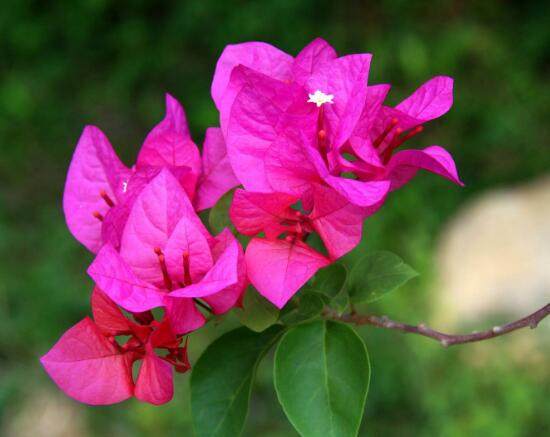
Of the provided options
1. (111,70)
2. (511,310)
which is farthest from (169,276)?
(111,70)

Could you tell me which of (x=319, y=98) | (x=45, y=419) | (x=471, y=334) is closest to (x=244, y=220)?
(x=319, y=98)

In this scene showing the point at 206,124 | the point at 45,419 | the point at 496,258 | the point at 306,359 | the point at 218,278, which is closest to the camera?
the point at 218,278

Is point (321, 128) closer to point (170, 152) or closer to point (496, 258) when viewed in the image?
point (170, 152)

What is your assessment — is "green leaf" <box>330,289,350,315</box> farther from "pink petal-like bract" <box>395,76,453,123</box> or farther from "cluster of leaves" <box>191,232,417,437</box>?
"pink petal-like bract" <box>395,76,453,123</box>

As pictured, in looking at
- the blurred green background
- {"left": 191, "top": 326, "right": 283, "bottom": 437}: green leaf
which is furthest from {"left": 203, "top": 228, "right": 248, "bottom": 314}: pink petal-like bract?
the blurred green background

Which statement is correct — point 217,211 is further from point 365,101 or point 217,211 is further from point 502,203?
point 502,203

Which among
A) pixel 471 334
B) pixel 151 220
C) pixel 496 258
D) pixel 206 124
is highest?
pixel 151 220

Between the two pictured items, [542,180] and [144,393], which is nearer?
[144,393]
